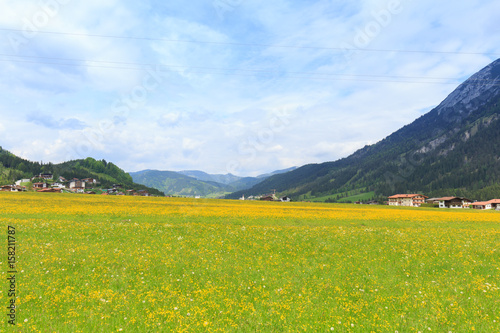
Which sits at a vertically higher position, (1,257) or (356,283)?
(1,257)

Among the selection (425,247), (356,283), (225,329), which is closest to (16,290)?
(225,329)

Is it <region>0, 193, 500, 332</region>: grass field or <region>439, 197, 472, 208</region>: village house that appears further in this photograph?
<region>439, 197, 472, 208</region>: village house

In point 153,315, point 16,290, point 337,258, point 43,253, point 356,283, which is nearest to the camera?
point 153,315

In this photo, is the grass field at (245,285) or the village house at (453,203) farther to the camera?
the village house at (453,203)

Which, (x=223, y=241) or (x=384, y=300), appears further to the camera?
(x=223, y=241)

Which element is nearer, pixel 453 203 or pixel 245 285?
pixel 245 285

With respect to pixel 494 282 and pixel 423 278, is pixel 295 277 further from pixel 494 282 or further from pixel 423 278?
pixel 494 282

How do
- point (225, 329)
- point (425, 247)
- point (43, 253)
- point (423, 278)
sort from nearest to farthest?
1. point (225, 329)
2. point (423, 278)
3. point (43, 253)
4. point (425, 247)

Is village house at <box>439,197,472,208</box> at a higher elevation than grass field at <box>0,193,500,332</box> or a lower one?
lower

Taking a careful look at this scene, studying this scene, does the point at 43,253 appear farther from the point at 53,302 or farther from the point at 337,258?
the point at 337,258

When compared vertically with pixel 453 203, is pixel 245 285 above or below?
above

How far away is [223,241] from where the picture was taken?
69.3 ft

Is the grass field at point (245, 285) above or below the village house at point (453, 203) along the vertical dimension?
above

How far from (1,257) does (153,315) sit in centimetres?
1233
